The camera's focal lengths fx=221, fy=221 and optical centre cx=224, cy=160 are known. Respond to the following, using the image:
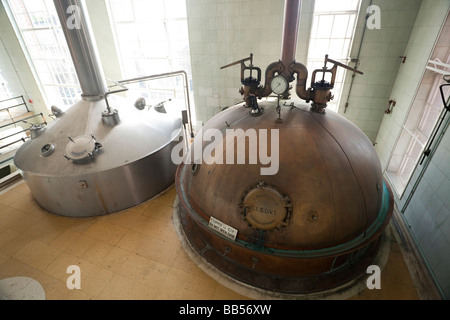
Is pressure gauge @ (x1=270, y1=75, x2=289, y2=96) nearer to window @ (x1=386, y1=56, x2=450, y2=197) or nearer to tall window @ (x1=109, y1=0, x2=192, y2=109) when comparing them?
window @ (x1=386, y1=56, x2=450, y2=197)

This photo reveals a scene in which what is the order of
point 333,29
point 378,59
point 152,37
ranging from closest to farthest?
1. point 378,59
2. point 333,29
3. point 152,37

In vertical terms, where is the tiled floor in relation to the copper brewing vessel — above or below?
below

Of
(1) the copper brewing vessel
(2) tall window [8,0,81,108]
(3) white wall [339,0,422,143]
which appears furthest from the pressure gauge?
(2) tall window [8,0,81,108]

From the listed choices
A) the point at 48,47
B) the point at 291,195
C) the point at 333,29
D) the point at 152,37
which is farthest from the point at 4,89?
the point at 291,195

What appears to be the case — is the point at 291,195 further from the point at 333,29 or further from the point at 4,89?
the point at 4,89

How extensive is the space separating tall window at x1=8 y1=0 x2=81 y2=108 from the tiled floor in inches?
297

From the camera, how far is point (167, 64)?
784 centimetres

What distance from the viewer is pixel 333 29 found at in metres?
5.73

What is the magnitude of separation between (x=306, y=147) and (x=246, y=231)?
1268 mm

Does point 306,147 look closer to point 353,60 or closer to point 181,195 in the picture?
point 181,195

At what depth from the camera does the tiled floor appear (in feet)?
10.4

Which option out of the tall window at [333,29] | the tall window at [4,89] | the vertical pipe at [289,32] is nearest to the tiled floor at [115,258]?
the vertical pipe at [289,32]

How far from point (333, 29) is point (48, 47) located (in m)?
11.1
